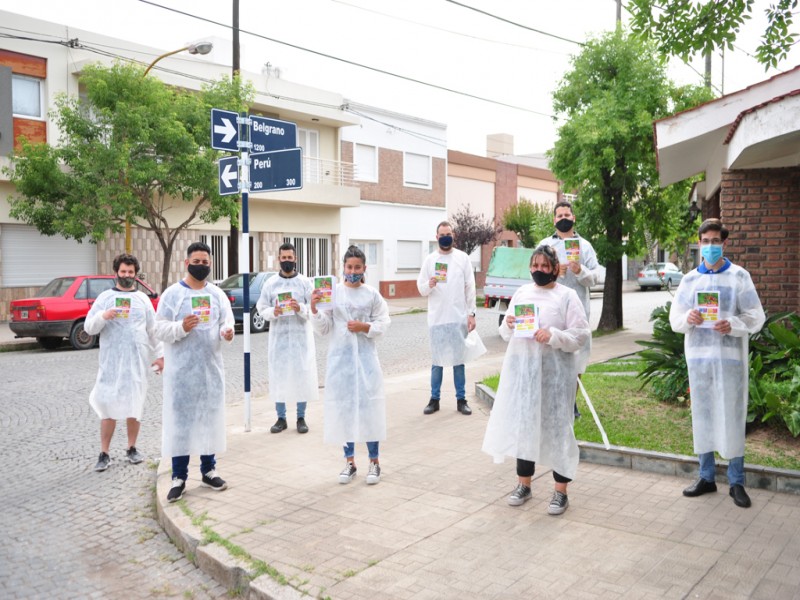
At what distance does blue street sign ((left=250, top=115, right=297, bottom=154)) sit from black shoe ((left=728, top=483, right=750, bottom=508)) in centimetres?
549

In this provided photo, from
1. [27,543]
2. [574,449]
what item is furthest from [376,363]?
[27,543]

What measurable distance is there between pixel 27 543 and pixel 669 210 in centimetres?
1622

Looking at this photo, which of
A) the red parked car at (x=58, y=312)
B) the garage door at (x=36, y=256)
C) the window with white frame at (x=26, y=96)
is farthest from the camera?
the garage door at (x=36, y=256)

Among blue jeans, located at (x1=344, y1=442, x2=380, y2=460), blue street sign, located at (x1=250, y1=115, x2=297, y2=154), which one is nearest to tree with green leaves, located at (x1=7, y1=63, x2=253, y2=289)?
blue street sign, located at (x1=250, y1=115, x2=297, y2=154)

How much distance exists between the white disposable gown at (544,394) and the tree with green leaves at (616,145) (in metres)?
11.7

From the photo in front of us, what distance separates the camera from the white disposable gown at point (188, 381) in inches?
228

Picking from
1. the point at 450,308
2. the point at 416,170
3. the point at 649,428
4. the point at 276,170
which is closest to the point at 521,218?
the point at 416,170

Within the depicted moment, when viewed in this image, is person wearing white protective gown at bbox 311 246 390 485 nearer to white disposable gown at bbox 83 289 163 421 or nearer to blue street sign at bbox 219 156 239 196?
white disposable gown at bbox 83 289 163 421

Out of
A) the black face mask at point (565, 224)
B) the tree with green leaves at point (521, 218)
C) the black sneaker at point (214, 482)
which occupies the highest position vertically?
the tree with green leaves at point (521, 218)

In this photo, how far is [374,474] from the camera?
240 inches

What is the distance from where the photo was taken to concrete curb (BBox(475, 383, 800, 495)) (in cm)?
566

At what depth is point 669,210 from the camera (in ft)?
59.4

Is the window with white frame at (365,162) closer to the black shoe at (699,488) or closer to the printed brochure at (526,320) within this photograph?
the printed brochure at (526,320)

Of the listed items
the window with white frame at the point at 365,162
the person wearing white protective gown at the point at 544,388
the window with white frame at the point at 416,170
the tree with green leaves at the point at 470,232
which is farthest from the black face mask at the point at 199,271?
the tree with green leaves at the point at 470,232
